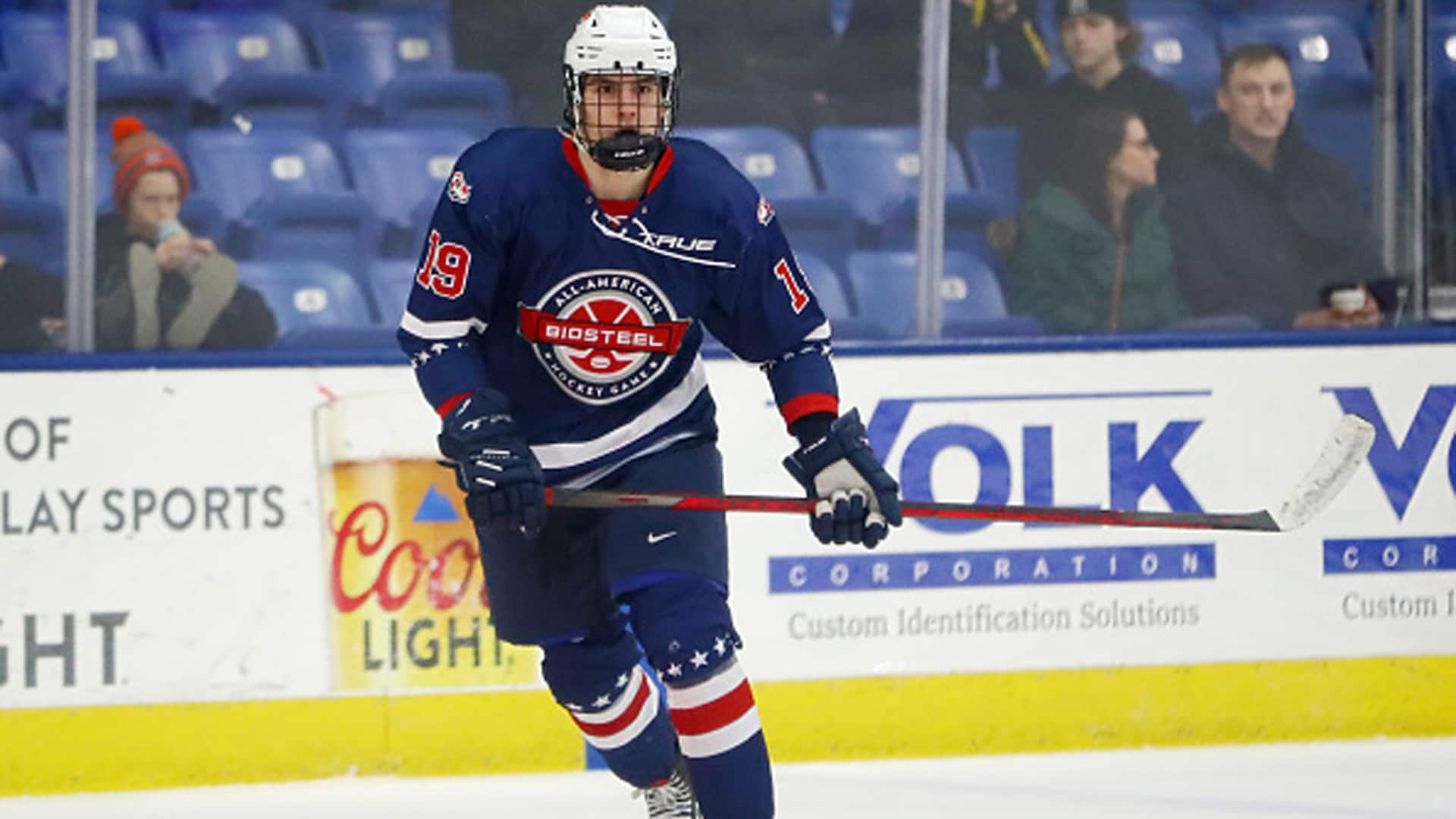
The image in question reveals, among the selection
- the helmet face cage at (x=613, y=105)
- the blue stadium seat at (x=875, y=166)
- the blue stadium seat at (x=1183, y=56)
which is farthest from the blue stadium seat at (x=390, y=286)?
the blue stadium seat at (x=1183, y=56)

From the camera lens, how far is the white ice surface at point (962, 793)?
12.7 feet

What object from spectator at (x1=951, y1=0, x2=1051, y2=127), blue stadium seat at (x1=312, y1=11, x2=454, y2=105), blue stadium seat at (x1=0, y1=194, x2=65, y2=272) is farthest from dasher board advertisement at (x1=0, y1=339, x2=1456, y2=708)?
blue stadium seat at (x1=312, y1=11, x2=454, y2=105)

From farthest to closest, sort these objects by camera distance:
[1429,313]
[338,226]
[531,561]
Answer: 1. [1429,313]
2. [338,226]
3. [531,561]

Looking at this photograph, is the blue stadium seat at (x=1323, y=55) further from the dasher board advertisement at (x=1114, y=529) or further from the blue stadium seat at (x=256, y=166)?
the blue stadium seat at (x=256, y=166)

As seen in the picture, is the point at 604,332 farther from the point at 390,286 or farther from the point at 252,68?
the point at 252,68

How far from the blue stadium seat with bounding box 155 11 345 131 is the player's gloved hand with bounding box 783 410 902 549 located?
1.75m

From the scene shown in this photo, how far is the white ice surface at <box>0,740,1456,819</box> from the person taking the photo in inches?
152

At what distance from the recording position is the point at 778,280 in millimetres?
3037

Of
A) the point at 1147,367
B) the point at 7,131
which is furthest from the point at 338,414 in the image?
the point at 1147,367

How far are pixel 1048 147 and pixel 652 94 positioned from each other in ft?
5.68

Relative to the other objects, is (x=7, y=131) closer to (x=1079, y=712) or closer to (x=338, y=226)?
(x=338, y=226)

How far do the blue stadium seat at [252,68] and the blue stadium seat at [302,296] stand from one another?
306mm

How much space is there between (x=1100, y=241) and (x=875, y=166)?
49 cm

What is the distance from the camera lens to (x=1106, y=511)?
3.14 m
